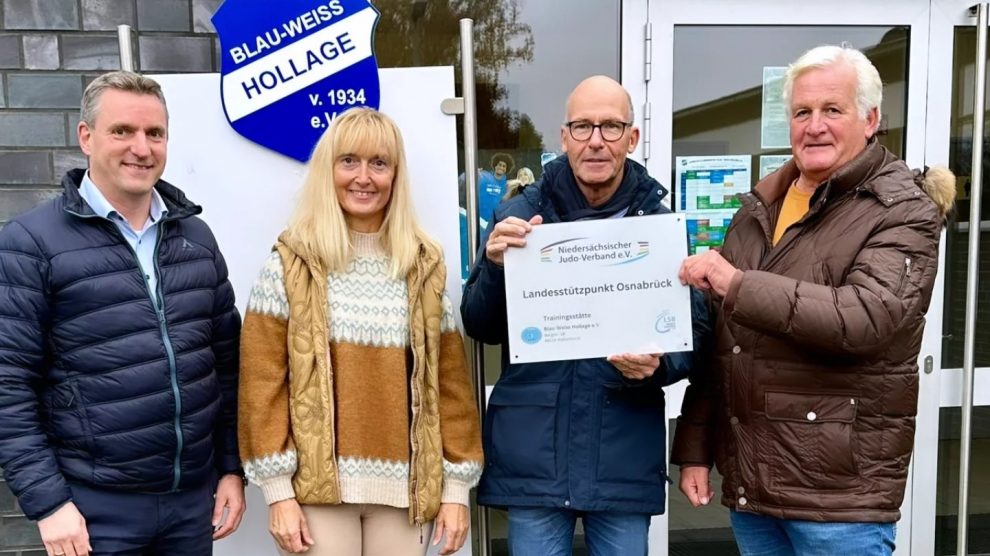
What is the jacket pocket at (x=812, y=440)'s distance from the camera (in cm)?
179

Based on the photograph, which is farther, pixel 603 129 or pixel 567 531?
pixel 567 531

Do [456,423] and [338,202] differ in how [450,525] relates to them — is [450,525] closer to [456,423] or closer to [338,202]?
[456,423]

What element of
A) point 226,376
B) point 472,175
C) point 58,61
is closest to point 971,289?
point 472,175

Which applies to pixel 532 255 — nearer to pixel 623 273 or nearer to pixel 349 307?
pixel 623 273

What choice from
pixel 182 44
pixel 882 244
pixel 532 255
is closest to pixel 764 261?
pixel 882 244

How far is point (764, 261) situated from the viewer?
1906 mm

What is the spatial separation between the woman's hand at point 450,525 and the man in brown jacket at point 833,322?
0.78 meters

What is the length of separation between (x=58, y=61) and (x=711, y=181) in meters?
2.88

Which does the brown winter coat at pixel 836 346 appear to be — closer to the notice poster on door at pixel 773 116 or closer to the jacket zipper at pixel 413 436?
the jacket zipper at pixel 413 436

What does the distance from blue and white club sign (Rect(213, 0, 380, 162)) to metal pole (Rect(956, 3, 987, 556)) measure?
277cm

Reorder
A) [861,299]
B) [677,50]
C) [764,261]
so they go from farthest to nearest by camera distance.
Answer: [677,50]
[764,261]
[861,299]

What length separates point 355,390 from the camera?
1979mm

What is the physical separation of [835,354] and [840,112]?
610mm

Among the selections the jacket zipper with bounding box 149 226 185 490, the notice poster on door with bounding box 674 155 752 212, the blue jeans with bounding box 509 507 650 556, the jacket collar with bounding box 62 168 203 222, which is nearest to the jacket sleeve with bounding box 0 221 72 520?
the jacket collar with bounding box 62 168 203 222
